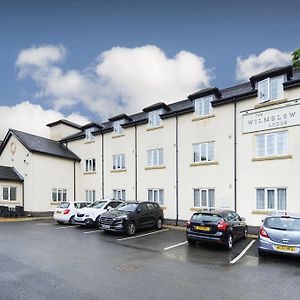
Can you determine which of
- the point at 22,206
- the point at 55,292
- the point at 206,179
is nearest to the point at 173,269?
the point at 55,292

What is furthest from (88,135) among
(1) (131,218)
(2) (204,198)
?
(1) (131,218)

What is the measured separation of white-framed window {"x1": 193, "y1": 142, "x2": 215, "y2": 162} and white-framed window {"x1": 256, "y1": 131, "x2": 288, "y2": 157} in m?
2.82

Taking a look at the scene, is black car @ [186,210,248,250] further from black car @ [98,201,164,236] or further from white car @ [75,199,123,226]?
white car @ [75,199,123,226]

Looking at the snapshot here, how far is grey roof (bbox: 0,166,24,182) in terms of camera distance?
73.8ft

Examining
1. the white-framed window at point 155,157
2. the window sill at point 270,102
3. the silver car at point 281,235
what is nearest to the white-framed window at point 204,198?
the white-framed window at point 155,157

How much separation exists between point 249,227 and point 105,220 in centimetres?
768

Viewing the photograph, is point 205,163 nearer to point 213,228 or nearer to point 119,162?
point 213,228

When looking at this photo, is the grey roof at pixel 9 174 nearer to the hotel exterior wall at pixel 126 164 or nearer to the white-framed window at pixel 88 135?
the white-framed window at pixel 88 135

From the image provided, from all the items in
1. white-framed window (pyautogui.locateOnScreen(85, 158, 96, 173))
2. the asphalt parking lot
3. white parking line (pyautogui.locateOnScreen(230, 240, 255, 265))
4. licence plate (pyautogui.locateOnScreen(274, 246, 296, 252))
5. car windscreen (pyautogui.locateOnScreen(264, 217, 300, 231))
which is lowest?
white parking line (pyautogui.locateOnScreen(230, 240, 255, 265))

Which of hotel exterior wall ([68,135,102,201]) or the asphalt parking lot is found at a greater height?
hotel exterior wall ([68,135,102,201])

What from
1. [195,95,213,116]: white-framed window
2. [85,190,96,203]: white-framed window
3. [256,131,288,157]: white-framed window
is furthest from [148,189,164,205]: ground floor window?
[256,131,288,157]: white-framed window

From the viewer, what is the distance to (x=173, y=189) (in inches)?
739

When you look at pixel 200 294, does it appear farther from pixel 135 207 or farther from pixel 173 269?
pixel 135 207

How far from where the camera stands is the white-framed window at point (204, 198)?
1703 cm
